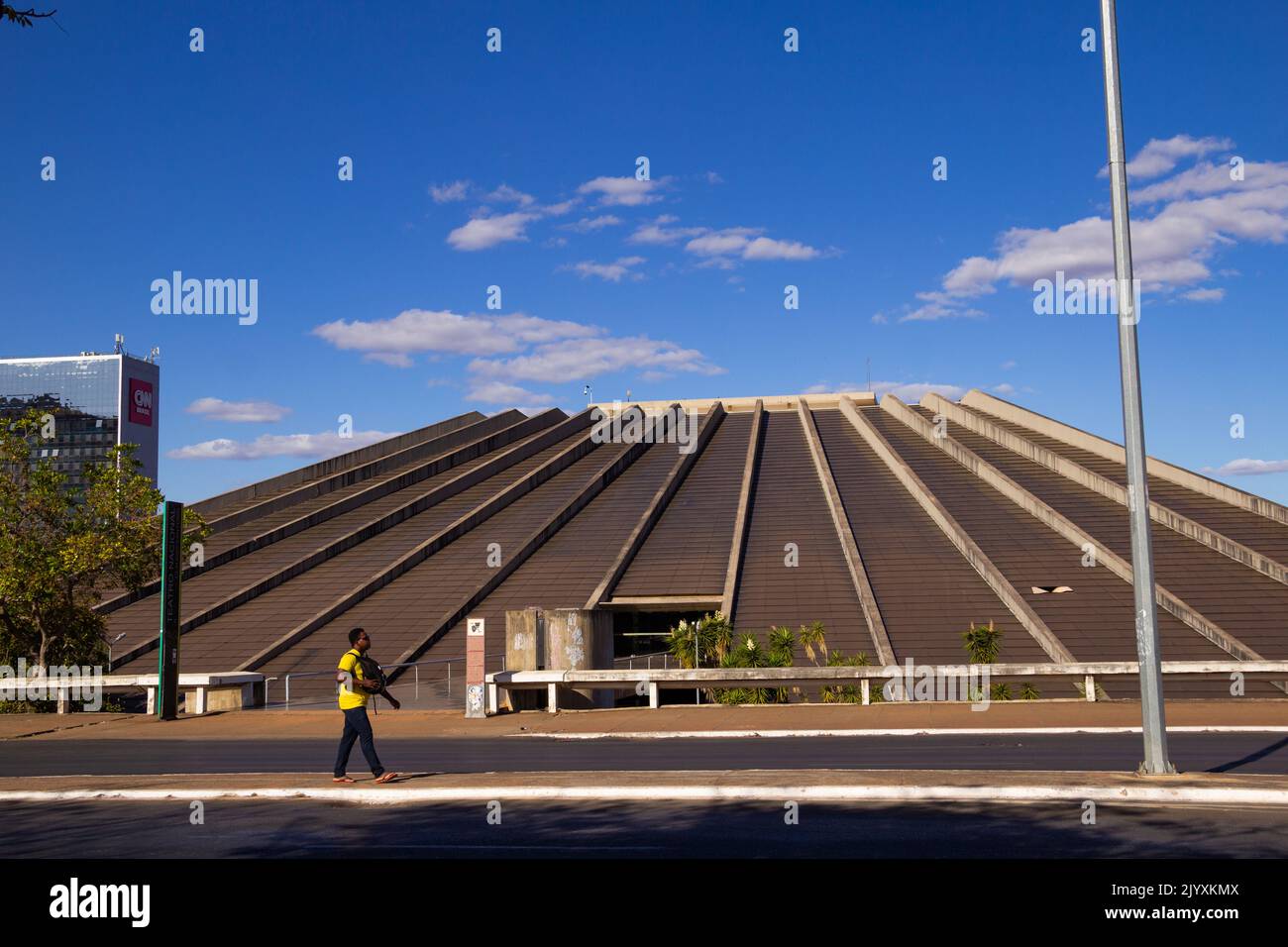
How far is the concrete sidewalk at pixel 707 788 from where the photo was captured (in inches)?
430

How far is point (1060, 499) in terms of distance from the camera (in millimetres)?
43844

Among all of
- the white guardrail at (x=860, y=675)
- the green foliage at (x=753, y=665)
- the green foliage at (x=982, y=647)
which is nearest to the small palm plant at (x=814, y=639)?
the green foliage at (x=753, y=665)

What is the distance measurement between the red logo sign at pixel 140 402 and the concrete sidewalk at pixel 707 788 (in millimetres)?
162718

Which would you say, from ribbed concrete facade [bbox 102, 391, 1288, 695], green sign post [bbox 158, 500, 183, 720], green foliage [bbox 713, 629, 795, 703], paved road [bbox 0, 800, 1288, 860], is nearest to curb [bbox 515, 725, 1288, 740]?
green foliage [bbox 713, 629, 795, 703]

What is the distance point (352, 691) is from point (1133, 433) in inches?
381

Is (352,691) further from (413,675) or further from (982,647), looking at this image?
(413,675)

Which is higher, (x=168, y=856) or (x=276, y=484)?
(x=276, y=484)

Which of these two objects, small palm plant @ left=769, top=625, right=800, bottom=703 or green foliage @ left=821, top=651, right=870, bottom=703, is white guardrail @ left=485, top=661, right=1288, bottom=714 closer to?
green foliage @ left=821, top=651, right=870, bottom=703

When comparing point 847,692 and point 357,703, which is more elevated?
point 357,703

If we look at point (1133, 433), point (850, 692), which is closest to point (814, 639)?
point (850, 692)

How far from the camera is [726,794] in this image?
37.3 feet
